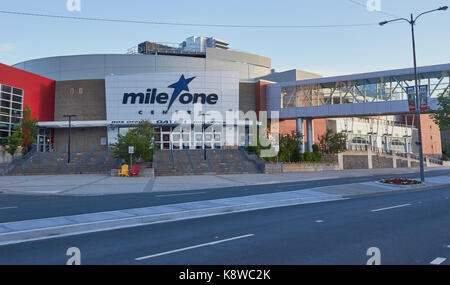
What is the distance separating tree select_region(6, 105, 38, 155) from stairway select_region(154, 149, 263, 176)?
55.5ft

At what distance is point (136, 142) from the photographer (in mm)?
34562

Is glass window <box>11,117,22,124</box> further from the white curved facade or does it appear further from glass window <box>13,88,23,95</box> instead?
the white curved facade

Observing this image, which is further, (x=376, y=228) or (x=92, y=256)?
(x=376, y=228)

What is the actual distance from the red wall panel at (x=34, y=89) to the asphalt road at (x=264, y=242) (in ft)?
143

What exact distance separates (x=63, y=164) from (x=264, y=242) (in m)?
36.6

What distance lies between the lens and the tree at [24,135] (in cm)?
4081

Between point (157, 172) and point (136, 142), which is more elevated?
point (136, 142)

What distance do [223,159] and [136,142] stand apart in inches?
445

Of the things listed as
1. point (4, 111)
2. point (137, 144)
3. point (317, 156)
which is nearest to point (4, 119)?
point (4, 111)

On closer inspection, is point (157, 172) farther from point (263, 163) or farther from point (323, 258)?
point (323, 258)

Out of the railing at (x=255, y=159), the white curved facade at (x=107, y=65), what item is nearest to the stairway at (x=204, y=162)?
the railing at (x=255, y=159)

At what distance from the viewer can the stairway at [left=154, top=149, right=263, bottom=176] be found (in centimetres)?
3603

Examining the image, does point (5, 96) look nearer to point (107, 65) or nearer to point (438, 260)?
point (107, 65)
